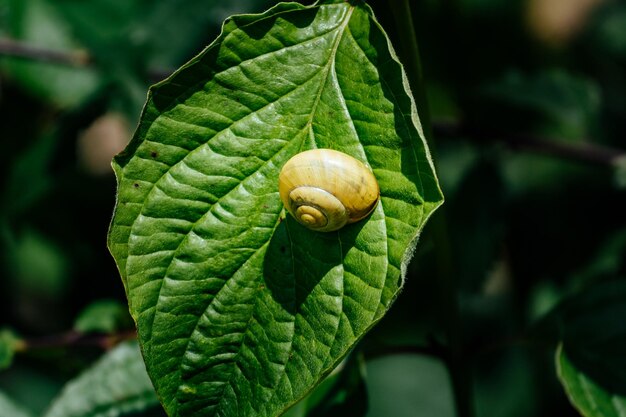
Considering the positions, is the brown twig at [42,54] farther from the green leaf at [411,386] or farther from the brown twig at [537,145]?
the green leaf at [411,386]

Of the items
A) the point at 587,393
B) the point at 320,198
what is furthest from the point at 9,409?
the point at 587,393

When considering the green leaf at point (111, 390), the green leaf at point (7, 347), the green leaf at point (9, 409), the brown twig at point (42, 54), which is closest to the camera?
the green leaf at point (111, 390)

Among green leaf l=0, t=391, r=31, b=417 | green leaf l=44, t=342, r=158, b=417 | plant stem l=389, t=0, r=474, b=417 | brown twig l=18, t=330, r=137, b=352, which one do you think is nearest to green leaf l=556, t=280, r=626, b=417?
plant stem l=389, t=0, r=474, b=417

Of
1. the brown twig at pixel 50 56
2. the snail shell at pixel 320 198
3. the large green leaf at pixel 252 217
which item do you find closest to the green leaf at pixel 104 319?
the brown twig at pixel 50 56

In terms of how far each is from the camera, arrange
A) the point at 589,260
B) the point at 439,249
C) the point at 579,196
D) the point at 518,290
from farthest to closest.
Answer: the point at 579,196 < the point at 518,290 < the point at 589,260 < the point at 439,249

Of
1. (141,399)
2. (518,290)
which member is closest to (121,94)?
(141,399)

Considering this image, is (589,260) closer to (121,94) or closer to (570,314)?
(570,314)

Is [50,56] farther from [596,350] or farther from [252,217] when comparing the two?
[596,350]

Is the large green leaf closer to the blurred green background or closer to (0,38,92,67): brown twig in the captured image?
the blurred green background
